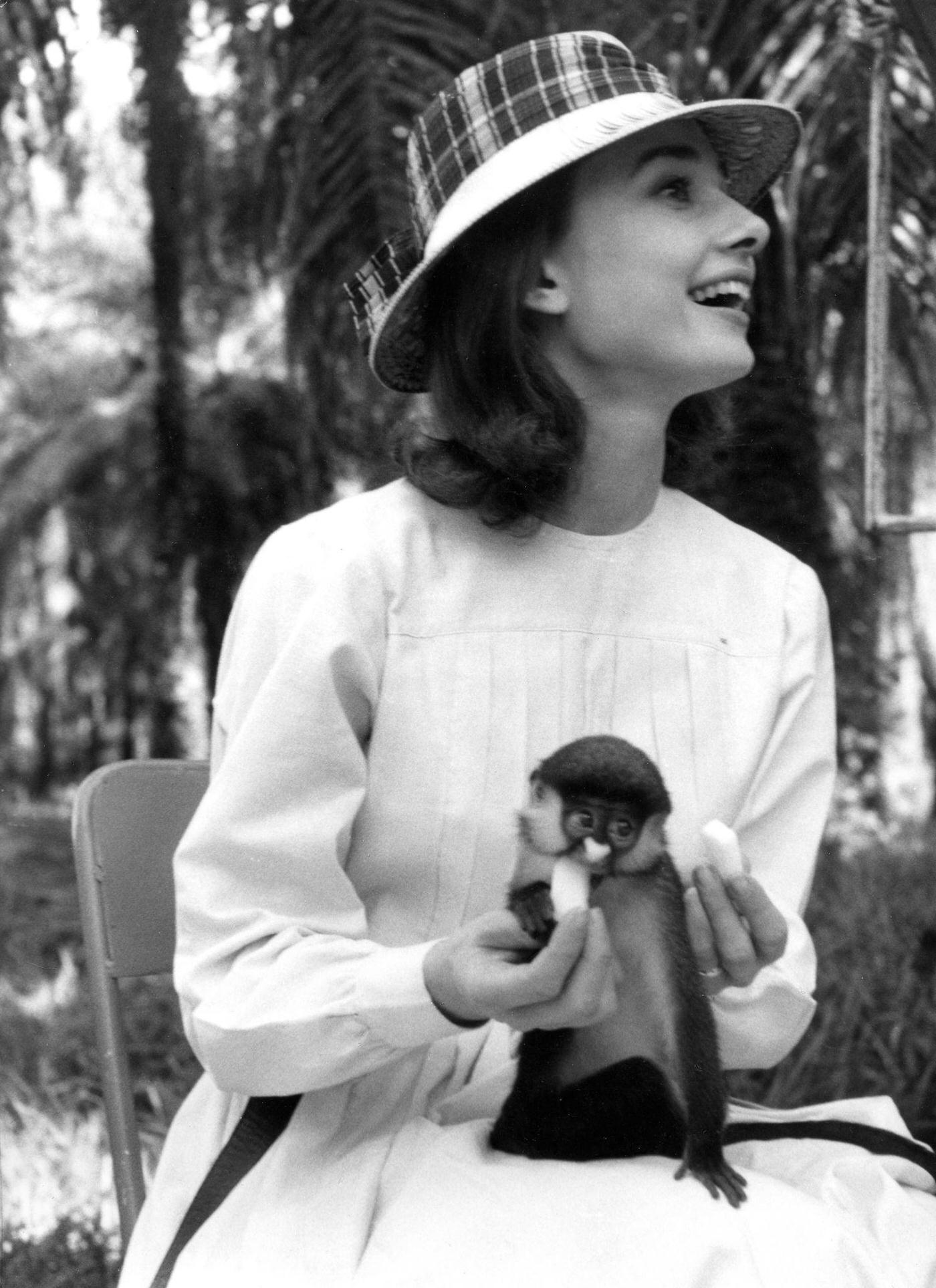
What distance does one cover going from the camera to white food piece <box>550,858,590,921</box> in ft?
5.32

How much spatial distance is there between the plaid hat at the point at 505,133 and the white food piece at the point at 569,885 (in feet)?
2.74

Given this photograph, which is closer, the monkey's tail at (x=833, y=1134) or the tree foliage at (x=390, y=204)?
the monkey's tail at (x=833, y=1134)

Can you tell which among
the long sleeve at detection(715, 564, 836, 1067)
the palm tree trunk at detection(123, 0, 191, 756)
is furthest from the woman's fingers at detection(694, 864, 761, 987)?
the palm tree trunk at detection(123, 0, 191, 756)

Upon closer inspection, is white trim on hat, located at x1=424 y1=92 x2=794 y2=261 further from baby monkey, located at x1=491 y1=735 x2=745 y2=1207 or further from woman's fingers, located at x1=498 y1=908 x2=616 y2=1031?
woman's fingers, located at x1=498 y1=908 x2=616 y2=1031

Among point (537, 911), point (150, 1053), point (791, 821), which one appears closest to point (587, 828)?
point (537, 911)

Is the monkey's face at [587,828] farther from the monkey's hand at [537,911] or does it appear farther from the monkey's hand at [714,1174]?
the monkey's hand at [714,1174]

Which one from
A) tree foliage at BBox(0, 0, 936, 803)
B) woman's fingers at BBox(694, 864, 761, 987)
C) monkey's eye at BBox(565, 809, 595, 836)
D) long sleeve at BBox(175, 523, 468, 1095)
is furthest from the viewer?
tree foliage at BBox(0, 0, 936, 803)

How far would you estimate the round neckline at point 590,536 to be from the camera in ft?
7.20

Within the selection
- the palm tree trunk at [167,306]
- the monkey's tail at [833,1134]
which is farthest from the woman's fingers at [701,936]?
the palm tree trunk at [167,306]

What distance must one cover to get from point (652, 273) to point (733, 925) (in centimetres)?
80

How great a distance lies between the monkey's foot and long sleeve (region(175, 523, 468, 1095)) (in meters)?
0.28

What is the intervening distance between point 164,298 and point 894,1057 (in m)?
3.93

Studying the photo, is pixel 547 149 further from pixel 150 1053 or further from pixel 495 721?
pixel 150 1053

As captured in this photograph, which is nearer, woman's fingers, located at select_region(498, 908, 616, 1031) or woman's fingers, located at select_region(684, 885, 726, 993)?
woman's fingers, located at select_region(498, 908, 616, 1031)
